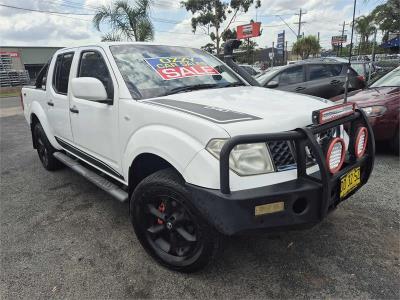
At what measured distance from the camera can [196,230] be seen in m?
2.20

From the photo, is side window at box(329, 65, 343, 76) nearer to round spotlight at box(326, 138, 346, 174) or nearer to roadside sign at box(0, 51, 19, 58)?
round spotlight at box(326, 138, 346, 174)

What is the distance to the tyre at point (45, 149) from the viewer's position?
15.5 feet

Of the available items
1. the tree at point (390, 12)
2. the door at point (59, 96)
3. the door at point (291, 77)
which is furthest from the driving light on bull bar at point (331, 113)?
the tree at point (390, 12)

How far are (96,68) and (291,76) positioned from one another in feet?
18.1

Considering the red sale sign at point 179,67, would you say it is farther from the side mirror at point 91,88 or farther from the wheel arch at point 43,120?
the wheel arch at point 43,120

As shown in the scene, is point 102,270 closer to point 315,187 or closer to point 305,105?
point 315,187

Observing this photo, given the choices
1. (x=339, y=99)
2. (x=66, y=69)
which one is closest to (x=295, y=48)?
(x=339, y=99)

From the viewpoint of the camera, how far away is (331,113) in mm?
2246

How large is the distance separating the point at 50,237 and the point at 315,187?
2412 millimetres

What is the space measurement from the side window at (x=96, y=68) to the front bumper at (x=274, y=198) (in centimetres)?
142

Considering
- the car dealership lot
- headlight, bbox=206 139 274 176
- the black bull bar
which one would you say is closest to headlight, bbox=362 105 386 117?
the car dealership lot

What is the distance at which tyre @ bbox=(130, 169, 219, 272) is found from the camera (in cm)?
217

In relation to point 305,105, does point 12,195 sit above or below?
below

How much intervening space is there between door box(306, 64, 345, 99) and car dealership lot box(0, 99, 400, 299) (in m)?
4.18
